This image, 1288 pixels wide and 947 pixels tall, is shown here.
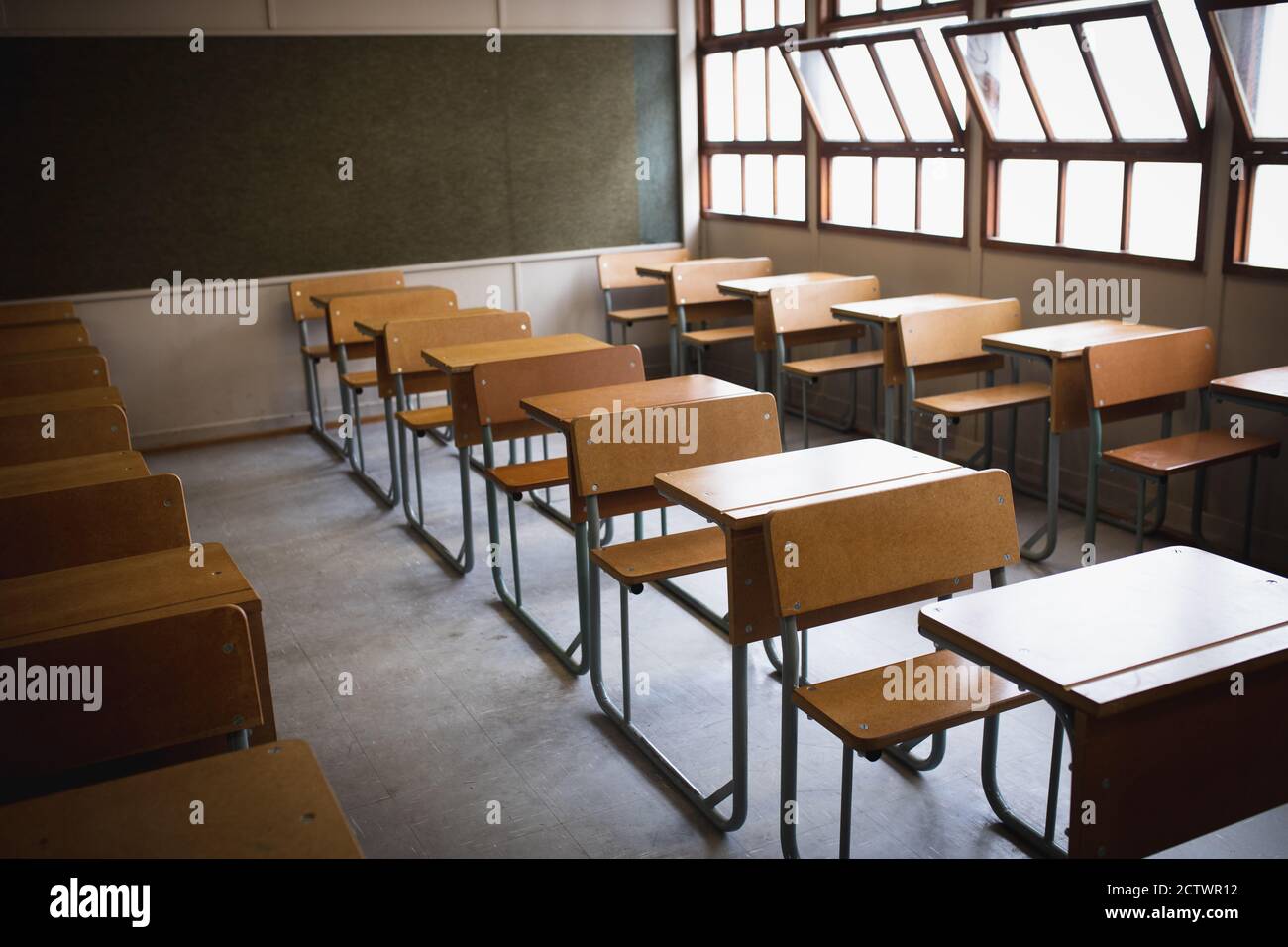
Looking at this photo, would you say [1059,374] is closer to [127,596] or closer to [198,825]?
[127,596]

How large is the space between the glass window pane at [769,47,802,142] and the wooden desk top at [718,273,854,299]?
86 centimetres

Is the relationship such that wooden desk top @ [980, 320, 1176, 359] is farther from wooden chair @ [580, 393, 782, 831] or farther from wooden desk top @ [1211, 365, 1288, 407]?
wooden chair @ [580, 393, 782, 831]

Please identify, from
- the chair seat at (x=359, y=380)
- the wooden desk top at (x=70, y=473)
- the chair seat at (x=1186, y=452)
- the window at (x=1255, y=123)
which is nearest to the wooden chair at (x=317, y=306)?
the chair seat at (x=359, y=380)

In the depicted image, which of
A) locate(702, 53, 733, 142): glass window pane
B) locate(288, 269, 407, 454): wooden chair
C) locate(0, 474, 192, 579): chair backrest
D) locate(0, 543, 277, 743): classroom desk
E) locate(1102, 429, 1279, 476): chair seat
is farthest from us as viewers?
locate(702, 53, 733, 142): glass window pane

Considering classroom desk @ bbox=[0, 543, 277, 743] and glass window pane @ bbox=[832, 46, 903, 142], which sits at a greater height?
glass window pane @ bbox=[832, 46, 903, 142]

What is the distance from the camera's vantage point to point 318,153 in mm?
6371

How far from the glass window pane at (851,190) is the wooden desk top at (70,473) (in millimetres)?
4249

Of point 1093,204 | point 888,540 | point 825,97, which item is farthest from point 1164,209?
point 888,540

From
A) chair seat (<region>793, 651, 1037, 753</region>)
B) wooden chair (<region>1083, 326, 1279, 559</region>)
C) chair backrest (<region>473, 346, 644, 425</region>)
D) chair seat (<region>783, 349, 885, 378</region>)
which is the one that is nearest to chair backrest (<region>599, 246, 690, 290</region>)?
chair seat (<region>783, 349, 885, 378</region>)

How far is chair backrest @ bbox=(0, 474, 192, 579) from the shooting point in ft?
7.76

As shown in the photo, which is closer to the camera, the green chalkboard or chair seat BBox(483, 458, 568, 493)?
chair seat BBox(483, 458, 568, 493)

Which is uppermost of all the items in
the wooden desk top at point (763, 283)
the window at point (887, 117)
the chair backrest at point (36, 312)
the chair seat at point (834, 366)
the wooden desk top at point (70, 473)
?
the window at point (887, 117)

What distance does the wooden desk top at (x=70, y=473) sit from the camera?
8.50ft

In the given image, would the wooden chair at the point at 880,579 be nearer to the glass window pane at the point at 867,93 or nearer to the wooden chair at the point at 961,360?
the wooden chair at the point at 961,360
